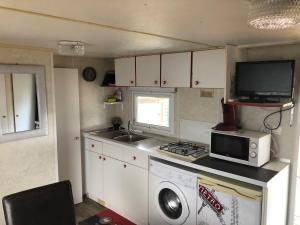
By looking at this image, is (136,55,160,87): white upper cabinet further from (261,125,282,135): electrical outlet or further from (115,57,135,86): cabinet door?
(261,125,282,135): electrical outlet

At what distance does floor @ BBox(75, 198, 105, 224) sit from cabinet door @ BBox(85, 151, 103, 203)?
0.26 ft

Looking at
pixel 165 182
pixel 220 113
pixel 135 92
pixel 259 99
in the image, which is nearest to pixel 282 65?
pixel 259 99

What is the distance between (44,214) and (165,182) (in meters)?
1.25

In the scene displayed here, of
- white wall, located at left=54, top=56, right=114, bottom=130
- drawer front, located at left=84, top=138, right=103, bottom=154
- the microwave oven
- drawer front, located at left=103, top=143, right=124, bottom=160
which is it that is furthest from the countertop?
white wall, located at left=54, top=56, right=114, bottom=130

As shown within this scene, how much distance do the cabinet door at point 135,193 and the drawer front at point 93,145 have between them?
21.2 inches

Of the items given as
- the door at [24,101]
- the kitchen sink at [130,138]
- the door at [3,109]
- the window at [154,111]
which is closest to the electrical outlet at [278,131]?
the window at [154,111]

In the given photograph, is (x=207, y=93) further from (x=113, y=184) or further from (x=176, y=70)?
(x=113, y=184)

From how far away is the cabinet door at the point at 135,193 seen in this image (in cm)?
292

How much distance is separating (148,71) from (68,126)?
1.37 m

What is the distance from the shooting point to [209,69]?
2.58 metres

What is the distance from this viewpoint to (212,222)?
2.31m

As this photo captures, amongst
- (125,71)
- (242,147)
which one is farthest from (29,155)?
(242,147)

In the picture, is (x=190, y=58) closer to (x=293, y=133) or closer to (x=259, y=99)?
(x=259, y=99)

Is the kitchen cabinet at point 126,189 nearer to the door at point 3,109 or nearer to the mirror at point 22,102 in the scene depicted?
Result: the mirror at point 22,102
